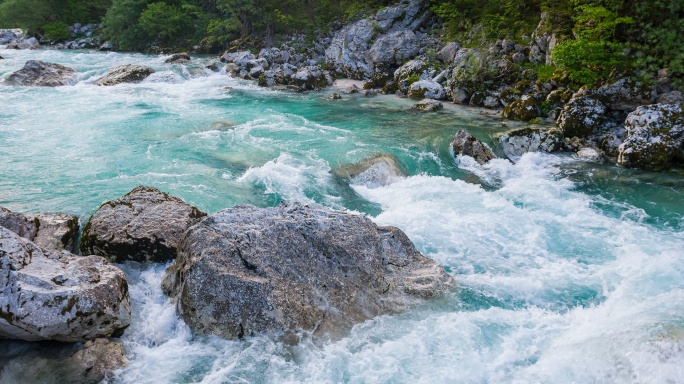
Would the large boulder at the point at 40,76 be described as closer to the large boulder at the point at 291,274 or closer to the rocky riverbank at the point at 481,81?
the rocky riverbank at the point at 481,81

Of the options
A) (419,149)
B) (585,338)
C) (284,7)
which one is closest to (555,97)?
(419,149)

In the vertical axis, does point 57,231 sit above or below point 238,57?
below

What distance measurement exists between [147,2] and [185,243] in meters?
37.2

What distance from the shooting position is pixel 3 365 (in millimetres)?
5117

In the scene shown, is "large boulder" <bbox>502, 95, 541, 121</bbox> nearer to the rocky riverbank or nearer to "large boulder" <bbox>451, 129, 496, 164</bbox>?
the rocky riverbank

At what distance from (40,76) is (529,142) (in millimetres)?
21689

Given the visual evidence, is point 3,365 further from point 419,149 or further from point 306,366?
point 419,149

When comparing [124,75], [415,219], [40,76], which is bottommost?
[415,219]

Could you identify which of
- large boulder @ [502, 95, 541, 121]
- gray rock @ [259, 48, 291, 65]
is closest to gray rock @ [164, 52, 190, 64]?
gray rock @ [259, 48, 291, 65]

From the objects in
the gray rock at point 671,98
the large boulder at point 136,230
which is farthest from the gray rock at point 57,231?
the gray rock at point 671,98

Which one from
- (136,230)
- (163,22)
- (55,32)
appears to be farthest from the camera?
(55,32)

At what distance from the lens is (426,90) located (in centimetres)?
2045

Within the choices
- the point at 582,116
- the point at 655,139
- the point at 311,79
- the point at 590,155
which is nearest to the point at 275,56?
the point at 311,79

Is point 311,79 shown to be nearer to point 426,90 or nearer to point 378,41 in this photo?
point 378,41
